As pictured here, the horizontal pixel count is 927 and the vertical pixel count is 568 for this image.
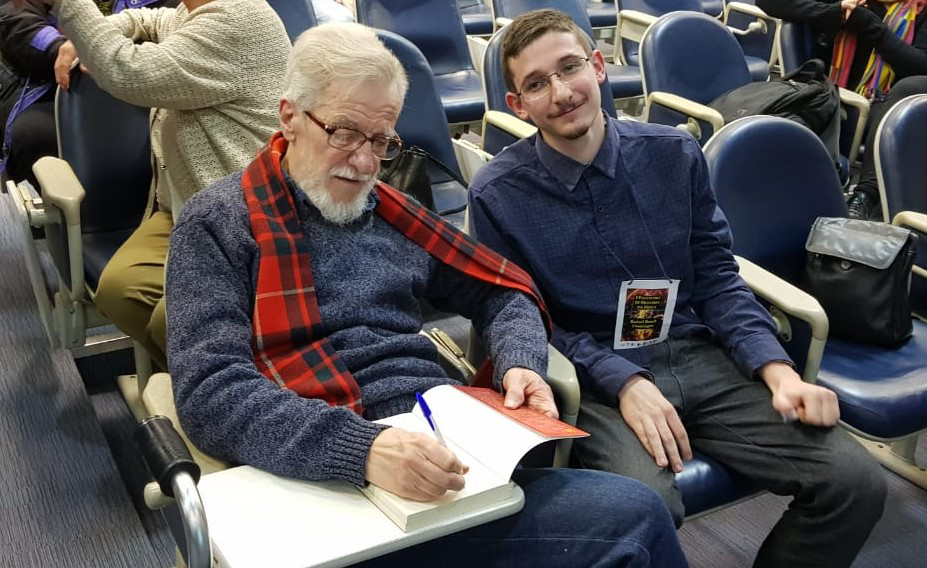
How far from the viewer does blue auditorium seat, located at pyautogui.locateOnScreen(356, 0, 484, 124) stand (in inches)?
141

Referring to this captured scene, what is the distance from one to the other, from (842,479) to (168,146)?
156 cm

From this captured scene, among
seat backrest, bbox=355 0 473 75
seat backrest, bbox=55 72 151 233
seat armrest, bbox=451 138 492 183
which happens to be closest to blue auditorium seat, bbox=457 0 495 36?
seat backrest, bbox=355 0 473 75

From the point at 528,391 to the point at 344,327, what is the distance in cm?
30

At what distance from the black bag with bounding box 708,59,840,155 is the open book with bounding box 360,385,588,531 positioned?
2073 mm

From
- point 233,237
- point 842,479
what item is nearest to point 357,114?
point 233,237

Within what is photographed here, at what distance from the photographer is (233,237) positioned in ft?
4.37

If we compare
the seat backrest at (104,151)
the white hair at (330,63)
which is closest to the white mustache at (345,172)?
the white hair at (330,63)

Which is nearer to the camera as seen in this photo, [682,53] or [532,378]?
[532,378]

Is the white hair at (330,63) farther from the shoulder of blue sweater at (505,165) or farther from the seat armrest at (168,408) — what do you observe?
the seat armrest at (168,408)

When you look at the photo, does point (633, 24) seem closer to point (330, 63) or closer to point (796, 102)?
point (796, 102)

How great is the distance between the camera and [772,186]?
2.10m

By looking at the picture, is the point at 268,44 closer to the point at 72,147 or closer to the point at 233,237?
the point at 72,147

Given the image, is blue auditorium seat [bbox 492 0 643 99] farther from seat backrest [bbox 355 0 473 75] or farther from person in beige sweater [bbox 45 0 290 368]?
person in beige sweater [bbox 45 0 290 368]

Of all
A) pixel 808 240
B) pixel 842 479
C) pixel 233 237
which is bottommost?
pixel 842 479
